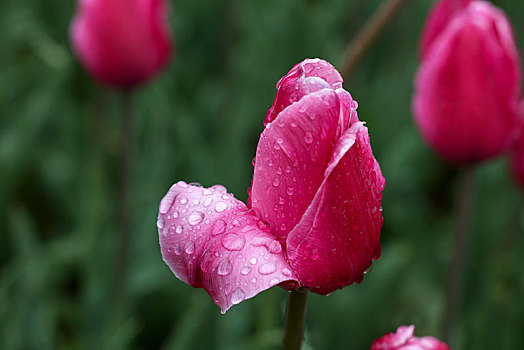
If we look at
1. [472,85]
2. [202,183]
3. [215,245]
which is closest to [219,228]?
[215,245]

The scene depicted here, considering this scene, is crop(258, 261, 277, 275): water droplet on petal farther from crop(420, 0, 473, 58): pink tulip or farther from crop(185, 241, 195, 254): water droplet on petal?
crop(420, 0, 473, 58): pink tulip

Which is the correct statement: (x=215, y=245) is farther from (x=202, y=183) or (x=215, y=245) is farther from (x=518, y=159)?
(x=202, y=183)

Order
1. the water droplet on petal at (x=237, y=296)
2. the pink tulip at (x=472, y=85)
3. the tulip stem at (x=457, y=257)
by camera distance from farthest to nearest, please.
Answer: the tulip stem at (x=457, y=257) → the pink tulip at (x=472, y=85) → the water droplet on petal at (x=237, y=296)

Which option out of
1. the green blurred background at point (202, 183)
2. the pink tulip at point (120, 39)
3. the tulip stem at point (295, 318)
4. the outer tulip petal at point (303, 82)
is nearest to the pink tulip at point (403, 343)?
the tulip stem at point (295, 318)

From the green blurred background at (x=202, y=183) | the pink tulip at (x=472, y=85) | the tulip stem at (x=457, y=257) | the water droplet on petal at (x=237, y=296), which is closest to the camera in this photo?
the water droplet on petal at (x=237, y=296)

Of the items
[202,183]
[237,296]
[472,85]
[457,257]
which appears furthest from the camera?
[202,183]

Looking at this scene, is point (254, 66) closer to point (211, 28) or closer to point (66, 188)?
point (211, 28)

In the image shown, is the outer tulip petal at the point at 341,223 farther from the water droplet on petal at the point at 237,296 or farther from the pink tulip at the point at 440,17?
the pink tulip at the point at 440,17

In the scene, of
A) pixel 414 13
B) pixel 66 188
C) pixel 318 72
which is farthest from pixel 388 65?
pixel 318 72
